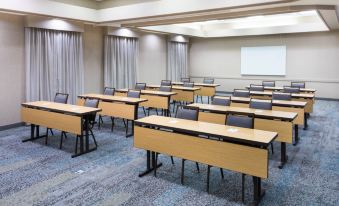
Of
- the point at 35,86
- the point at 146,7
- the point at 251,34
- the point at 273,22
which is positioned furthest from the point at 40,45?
the point at 273,22

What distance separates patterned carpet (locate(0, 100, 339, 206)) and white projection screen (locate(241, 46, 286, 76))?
21.9ft

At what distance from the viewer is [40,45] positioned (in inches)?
277

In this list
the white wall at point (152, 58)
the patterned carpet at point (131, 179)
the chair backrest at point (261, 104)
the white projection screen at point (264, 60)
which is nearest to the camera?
the patterned carpet at point (131, 179)

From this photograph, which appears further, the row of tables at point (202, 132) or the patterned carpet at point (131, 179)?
the patterned carpet at point (131, 179)

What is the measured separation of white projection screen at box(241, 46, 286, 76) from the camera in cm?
1154

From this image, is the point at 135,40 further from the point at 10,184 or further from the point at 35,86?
the point at 10,184

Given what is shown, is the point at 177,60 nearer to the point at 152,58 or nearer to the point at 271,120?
the point at 152,58

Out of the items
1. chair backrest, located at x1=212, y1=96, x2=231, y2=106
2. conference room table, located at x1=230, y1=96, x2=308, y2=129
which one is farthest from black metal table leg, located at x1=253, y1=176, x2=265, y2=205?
chair backrest, located at x1=212, y1=96, x2=231, y2=106

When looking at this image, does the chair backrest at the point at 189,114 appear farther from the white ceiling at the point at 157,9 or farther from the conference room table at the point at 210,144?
the white ceiling at the point at 157,9

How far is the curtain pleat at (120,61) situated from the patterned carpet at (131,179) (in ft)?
12.9

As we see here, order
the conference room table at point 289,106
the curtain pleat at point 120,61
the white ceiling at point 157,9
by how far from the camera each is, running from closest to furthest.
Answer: the conference room table at point 289,106
the white ceiling at point 157,9
the curtain pleat at point 120,61

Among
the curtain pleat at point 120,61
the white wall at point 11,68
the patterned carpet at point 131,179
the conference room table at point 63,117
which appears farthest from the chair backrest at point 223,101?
the white wall at point 11,68

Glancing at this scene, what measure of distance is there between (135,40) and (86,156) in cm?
592

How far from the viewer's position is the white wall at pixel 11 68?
647cm
